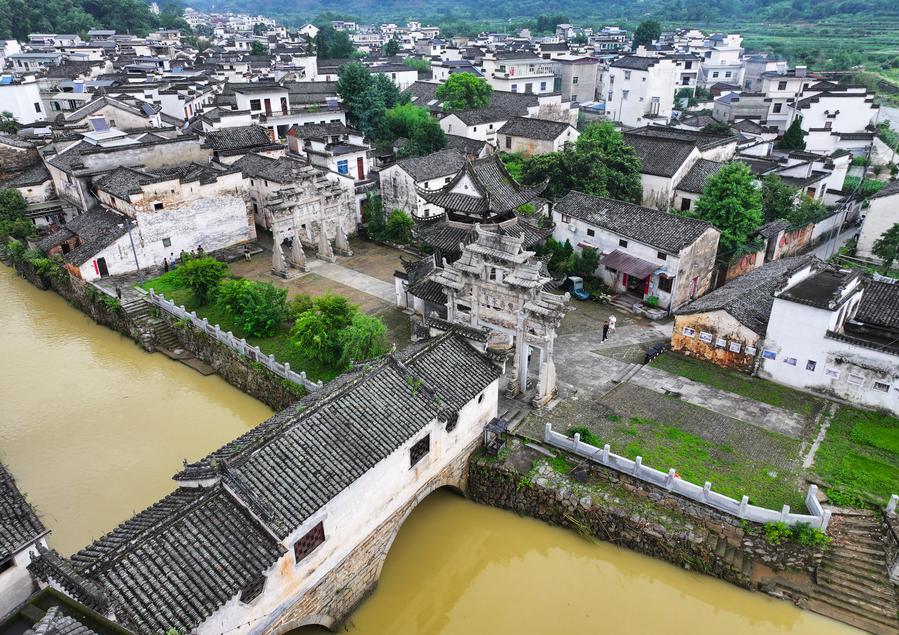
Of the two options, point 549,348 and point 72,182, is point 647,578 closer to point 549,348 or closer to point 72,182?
point 549,348

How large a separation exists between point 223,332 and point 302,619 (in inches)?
595

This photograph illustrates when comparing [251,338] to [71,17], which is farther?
[71,17]

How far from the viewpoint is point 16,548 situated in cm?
1112

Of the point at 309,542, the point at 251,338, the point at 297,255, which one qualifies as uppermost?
the point at 309,542

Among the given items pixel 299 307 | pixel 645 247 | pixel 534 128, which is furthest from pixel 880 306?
pixel 534 128

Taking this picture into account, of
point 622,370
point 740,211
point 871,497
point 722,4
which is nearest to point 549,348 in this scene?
point 622,370

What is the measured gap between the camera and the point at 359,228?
39.2m

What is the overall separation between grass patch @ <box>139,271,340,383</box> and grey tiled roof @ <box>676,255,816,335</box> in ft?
49.7

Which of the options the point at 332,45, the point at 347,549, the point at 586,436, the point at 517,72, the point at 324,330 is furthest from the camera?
the point at 332,45

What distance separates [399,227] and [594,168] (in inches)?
485

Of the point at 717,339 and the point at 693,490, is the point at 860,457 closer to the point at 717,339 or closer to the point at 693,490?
the point at 693,490

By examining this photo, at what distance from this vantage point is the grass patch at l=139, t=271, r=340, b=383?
24.6m

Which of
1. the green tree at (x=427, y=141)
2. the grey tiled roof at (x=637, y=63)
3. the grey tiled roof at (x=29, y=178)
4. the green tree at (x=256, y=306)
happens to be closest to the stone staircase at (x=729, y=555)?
the green tree at (x=256, y=306)

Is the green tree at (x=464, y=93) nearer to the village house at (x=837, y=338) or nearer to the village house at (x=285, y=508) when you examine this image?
the village house at (x=837, y=338)
